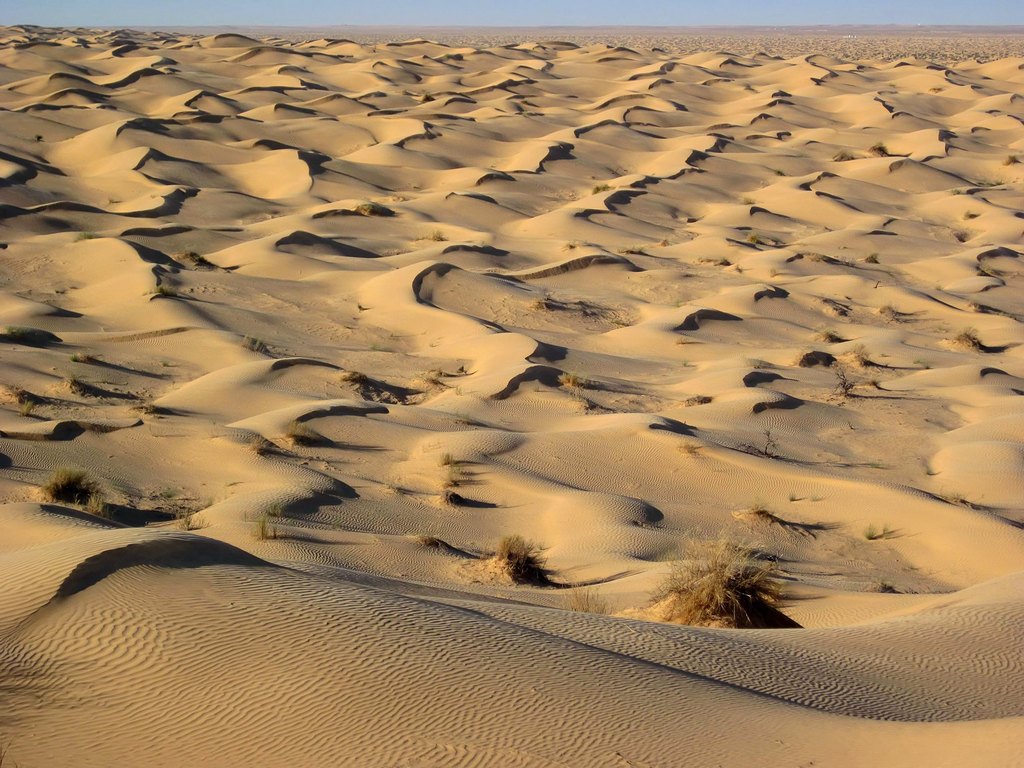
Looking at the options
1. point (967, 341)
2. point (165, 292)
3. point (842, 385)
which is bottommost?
point (967, 341)

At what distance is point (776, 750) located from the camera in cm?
309

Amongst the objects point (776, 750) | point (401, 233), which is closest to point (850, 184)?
point (401, 233)

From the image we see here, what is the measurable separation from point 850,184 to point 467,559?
1774 centimetres

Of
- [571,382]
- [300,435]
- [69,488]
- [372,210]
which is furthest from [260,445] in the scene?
[372,210]

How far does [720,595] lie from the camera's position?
4.87 metres

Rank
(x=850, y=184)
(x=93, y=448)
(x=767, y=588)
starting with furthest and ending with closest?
1. (x=850, y=184)
2. (x=93, y=448)
3. (x=767, y=588)

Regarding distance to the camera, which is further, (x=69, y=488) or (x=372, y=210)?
(x=372, y=210)

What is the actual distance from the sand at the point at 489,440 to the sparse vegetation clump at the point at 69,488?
0.08 m

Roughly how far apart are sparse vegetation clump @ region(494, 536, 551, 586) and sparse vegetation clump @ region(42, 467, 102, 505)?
237cm

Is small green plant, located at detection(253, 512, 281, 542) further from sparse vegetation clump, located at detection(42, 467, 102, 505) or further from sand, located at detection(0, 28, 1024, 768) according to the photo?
sparse vegetation clump, located at detection(42, 467, 102, 505)

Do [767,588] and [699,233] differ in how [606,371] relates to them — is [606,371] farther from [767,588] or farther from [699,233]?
[699,233]

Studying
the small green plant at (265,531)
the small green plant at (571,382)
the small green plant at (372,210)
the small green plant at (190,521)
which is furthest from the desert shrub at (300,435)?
the small green plant at (372,210)

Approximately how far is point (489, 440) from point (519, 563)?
2.16m

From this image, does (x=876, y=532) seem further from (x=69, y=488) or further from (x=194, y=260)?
(x=194, y=260)
